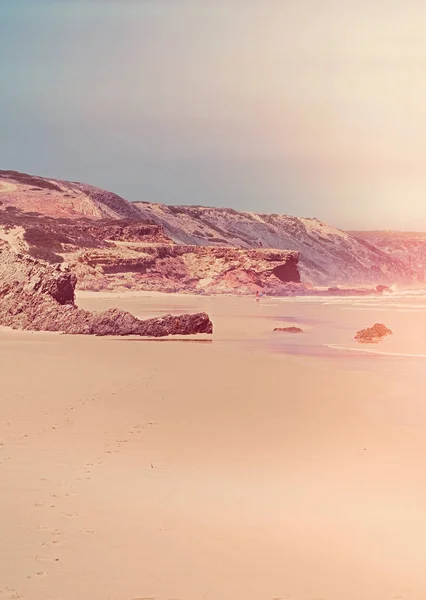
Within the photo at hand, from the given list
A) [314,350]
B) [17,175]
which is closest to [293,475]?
[314,350]

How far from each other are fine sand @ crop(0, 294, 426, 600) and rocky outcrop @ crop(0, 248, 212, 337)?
7.51 metres

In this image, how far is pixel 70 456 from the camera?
7910 mm

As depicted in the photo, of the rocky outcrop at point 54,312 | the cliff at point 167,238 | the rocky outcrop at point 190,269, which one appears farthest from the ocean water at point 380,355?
the cliff at point 167,238

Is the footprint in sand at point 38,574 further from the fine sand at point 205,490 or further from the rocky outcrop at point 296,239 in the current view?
the rocky outcrop at point 296,239

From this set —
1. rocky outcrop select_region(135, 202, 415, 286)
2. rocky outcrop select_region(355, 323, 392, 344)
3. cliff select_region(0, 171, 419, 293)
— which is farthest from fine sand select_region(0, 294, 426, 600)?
rocky outcrop select_region(135, 202, 415, 286)

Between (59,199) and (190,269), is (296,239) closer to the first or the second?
(59,199)

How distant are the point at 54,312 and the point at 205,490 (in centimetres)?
1538

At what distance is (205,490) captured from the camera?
6988mm

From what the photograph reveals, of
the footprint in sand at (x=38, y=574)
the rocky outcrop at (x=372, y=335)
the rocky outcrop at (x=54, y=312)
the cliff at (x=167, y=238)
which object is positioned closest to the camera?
the footprint in sand at (x=38, y=574)

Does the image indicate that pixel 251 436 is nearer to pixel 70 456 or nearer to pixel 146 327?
pixel 70 456

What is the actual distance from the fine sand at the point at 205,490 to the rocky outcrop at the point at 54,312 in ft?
24.6

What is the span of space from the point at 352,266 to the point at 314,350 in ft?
329

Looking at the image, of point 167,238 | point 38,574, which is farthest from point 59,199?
point 38,574

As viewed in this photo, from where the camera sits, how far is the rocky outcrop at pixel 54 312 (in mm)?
21016
